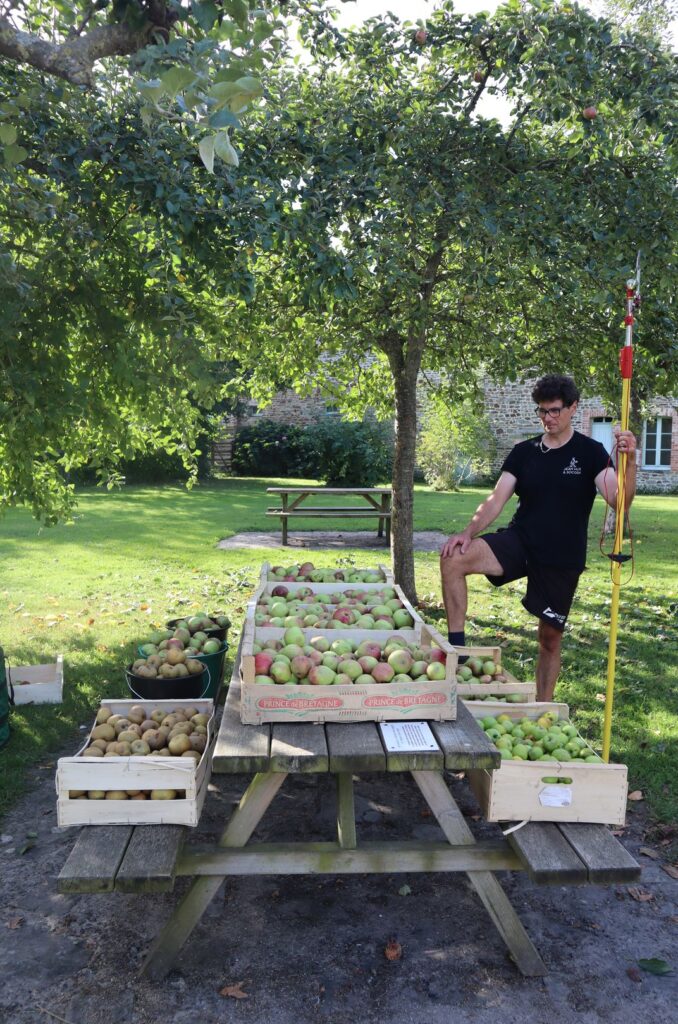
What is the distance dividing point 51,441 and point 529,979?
3889 mm

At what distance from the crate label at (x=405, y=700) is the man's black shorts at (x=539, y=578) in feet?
5.74

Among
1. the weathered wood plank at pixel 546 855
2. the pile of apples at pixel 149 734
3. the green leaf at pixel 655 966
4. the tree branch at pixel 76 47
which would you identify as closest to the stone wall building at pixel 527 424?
the tree branch at pixel 76 47

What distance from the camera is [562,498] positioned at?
4.57 meters

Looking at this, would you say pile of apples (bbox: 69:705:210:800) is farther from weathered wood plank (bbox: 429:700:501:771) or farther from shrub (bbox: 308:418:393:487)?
shrub (bbox: 308:418:393:487)

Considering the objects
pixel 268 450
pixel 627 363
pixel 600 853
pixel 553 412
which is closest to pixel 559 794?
pixel 600 853

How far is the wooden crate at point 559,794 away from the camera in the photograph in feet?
9.55

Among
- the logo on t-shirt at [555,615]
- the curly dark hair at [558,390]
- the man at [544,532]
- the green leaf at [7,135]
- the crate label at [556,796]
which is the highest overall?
the green leaf at [7,135]

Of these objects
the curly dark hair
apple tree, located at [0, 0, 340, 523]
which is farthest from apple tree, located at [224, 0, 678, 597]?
the curly dark hair

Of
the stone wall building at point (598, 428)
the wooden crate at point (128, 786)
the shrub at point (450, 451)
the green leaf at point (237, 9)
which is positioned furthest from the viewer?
the stone wall building at point (598, 428)

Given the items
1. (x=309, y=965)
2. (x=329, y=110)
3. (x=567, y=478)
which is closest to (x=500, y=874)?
(x=309, y=965)

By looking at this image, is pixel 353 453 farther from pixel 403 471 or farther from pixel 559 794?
pixel 559 794

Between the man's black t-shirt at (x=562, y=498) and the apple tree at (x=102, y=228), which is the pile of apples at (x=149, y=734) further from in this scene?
the man's black t-shirt at (x=562, y=498)

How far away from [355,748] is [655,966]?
1.39 metres

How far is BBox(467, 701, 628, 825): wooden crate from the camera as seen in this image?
9.55 feet
